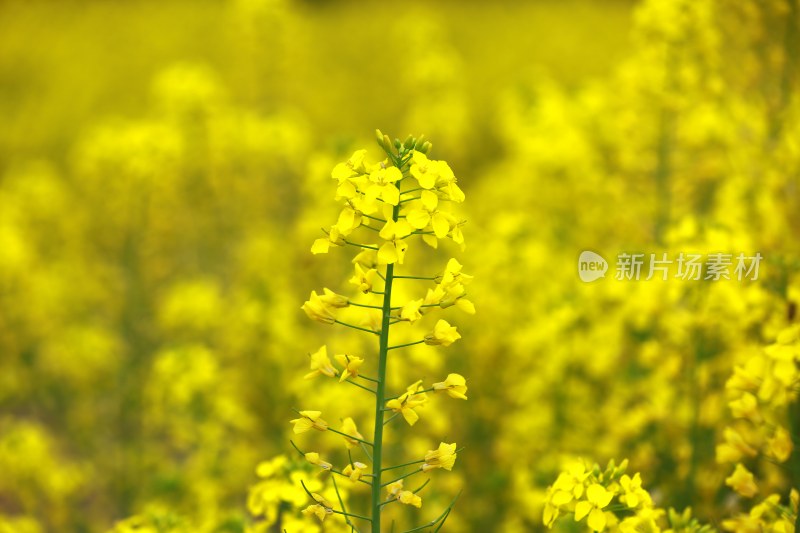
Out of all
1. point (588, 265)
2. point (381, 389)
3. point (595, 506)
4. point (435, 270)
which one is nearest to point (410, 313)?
point (381, 389)

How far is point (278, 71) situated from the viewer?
813cm

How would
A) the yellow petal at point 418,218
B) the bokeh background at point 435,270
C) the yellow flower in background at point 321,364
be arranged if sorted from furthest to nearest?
the bokeh background at point 435,270, the yellow flower in background at point 321,364, the yellow petal at point 418,218

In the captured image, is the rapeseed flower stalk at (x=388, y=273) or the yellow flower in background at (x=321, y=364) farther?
the yellow flower in background at (x=321, y=364)

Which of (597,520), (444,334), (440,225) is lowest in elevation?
(597,520)

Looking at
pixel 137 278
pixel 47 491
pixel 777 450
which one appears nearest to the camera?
pixel 777 450

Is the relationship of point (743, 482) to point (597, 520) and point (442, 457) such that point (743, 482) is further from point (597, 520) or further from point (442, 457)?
point (442, 457)

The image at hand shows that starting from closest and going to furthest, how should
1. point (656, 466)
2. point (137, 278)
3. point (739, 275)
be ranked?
point (739, 275) → point (656, 466) → point (137, 278)

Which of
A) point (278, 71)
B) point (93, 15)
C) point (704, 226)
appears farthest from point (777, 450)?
point (93, 15)

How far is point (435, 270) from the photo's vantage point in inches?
221

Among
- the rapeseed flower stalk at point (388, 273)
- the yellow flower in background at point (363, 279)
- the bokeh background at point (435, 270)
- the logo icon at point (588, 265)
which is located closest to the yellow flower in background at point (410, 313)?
the rapeseed flower stalk at point (388, 273)

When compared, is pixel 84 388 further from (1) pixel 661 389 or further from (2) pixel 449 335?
(2) pixel 449 335

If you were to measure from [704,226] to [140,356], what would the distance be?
13.7 ft

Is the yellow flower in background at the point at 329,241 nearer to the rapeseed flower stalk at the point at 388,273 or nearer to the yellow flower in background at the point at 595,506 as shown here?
the rapeseed flower stalk at the point at 388,273

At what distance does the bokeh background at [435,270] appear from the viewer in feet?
12.3
